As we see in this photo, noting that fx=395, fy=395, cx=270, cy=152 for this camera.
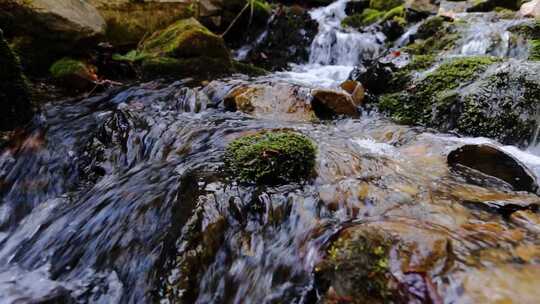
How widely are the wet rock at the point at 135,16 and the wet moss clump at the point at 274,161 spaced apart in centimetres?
504

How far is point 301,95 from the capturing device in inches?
212

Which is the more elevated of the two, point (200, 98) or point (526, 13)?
point (526, 13)

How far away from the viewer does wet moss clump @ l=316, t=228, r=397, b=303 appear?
1.81 meters

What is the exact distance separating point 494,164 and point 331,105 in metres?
2.31

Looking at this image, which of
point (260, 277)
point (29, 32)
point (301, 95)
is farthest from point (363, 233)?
point (29, 32)

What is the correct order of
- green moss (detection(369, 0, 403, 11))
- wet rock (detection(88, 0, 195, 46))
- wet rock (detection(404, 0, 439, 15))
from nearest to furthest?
wet rock (detection(88, 0, 195, 46)) < wet rock (detection(404, 0, 439, 15)) < green moss (detection(369, 0, 403, 11))

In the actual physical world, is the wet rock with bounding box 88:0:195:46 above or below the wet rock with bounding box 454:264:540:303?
above

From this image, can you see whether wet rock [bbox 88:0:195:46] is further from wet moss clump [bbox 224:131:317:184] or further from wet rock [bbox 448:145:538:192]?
wet rock [bbox 448:145:538:192]

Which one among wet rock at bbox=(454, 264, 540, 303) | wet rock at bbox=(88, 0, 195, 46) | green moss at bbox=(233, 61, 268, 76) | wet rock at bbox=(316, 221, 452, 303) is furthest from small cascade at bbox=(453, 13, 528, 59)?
wet rock at bbox=(88, 0, 195, 46)

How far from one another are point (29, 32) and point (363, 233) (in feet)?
19.5

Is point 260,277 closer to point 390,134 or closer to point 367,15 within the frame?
point 390,134

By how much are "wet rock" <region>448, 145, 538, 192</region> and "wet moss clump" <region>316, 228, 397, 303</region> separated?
1.80m

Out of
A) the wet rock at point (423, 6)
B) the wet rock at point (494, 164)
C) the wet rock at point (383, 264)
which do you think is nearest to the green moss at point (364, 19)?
the wet rock at point (423, 6)

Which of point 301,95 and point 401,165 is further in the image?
point 301,95
